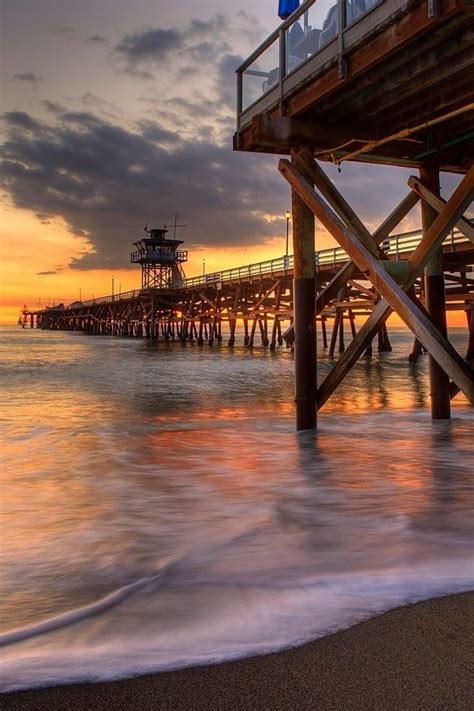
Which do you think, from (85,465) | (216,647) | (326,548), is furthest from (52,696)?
(85,465)

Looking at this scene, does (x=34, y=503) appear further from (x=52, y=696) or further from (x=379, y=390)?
(x=379, y=390)

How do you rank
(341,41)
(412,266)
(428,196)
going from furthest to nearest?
(428,196) → (412,266) → (341,41)

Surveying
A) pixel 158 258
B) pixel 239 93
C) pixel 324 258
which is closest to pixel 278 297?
pixel 324 258

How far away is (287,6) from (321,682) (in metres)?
7.38

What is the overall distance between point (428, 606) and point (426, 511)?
171 cm

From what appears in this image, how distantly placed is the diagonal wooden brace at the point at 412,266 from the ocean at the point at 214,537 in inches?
41.9

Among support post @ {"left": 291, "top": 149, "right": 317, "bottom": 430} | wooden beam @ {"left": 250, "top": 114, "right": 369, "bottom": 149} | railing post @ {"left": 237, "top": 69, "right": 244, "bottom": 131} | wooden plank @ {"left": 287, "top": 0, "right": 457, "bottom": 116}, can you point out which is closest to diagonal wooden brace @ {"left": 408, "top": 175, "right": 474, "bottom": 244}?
wooden beam @ {"left": 250, "top": 114, "right": 369, "bottom": 149}

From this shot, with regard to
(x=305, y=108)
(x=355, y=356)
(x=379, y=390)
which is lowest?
(x=379, y=390)

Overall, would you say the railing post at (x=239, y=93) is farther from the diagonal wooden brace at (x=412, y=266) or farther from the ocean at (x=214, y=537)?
the ocean at (x=214, y=537)

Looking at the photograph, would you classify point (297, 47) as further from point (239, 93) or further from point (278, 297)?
point (278, 297)

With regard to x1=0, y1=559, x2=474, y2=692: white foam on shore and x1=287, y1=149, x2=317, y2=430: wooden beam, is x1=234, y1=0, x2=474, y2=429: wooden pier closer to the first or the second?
x1=287, y1=149, x2=317, y2=430: wooden beam

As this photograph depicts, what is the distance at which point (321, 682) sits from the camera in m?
1.77

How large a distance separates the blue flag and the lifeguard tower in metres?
71.7

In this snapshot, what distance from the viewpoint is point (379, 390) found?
1479 cm
